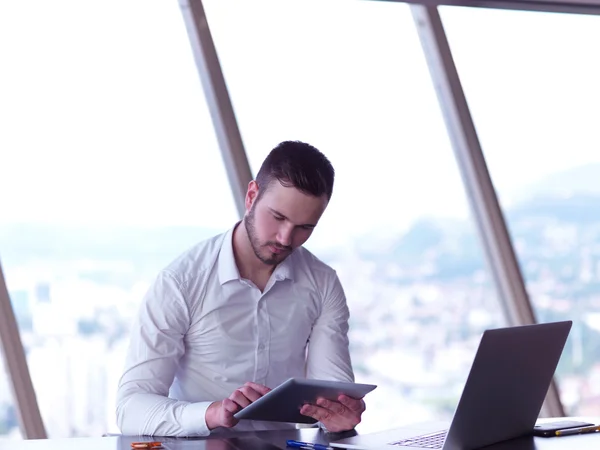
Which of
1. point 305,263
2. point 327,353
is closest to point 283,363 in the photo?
point 327,353

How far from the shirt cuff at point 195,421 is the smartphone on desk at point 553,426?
2.36 feet

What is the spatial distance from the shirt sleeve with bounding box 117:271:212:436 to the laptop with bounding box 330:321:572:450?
1.21 feet

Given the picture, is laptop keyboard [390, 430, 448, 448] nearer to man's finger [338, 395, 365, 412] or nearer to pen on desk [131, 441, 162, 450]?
man's finger [338, 395, 365, 412]

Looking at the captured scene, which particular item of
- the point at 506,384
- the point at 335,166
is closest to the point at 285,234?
the point at 506,384

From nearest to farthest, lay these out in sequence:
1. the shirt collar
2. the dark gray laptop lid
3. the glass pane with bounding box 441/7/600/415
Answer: the dark gray laptop lid < the shirt collar < the glass pane with bounding box 441/7/600/415

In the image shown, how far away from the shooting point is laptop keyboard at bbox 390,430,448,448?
5.44ft

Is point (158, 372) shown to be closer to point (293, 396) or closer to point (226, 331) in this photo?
point (226, 331)

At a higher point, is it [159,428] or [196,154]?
[196,154]

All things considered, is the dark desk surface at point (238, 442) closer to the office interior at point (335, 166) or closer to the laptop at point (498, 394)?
the laptop at point (498, 394)

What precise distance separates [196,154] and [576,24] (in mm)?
1976

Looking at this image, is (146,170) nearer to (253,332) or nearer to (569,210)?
(253,332)

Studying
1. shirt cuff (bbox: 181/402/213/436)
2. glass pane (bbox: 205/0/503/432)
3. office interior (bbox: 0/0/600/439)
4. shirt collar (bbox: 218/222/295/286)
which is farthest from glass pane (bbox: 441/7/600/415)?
shirt cuff (bbox: 181/402/213/436)

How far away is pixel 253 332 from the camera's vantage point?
2.21 meters

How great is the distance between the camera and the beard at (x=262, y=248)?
2121 millimetres
